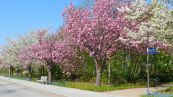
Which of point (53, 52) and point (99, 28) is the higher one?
point (99, 28)

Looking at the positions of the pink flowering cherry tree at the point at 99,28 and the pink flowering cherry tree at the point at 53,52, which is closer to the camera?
the pink flowering cherry tree at the point at 99,28

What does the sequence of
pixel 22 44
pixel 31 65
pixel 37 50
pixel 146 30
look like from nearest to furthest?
1. pixel 146 30
2. pixel 37 50
3. pixel 31 65
4. pixel 22 44

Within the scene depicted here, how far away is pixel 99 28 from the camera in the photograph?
1366 inches

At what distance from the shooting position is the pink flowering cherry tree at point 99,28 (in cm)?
3428

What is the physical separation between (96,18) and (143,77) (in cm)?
878

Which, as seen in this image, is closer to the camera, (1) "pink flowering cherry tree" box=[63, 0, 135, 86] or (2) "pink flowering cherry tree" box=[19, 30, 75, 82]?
(1) "pink flowering cherry tree" box=[63, 0, 135, 86]

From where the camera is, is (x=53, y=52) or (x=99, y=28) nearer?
(x=99, y=28)

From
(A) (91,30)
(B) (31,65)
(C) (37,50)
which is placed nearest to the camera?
(A) (91,30)

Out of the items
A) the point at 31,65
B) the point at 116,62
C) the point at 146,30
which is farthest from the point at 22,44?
the point at 146,30

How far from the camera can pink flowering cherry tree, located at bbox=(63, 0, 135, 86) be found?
3428 cm

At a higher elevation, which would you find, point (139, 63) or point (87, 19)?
point (87, 19)

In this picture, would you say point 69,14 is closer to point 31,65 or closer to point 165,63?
point 165,63

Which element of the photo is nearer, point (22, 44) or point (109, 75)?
point (109, 75)

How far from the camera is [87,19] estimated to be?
34.9m
